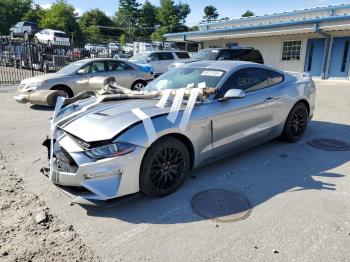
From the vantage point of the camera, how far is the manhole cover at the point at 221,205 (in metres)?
3.39

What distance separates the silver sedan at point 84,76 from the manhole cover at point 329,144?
4.97 m

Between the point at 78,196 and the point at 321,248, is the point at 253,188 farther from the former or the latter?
the point at 78,196

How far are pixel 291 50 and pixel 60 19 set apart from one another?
47.1 m

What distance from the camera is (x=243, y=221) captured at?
3.29 metres

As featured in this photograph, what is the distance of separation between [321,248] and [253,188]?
1.27 meters

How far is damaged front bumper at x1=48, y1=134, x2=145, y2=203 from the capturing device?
319 centimetres

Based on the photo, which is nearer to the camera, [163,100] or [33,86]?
[163,100]

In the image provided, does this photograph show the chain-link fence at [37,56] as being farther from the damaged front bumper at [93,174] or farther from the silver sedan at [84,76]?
the damaged front bumper at [93,174]

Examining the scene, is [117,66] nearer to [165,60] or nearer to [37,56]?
[165,60]

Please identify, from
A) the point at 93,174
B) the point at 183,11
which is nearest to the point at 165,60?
the point at 93,174

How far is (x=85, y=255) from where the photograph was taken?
2756 millimetres

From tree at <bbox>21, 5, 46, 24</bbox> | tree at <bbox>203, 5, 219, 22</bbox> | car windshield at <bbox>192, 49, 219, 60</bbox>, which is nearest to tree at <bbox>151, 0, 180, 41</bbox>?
tree at <bbox>203, 5, 219, 22</bbox>

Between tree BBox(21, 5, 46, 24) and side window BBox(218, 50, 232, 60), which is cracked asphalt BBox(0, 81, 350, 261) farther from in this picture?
tree BBox(21, 5, 46, 24)

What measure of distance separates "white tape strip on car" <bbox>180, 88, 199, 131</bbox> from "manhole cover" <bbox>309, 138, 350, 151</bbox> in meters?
2.89
